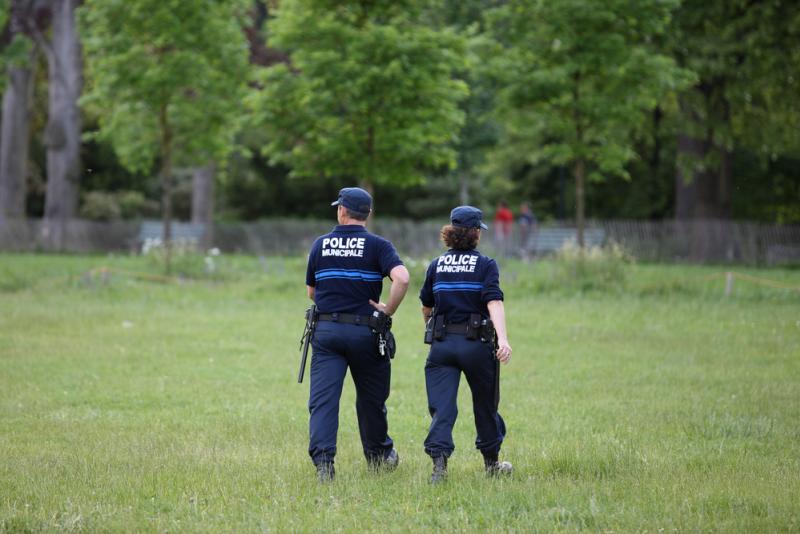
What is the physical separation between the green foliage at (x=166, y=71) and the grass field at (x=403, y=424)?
6.80 metres

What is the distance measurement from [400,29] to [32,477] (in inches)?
726

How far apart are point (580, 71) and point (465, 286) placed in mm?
17691

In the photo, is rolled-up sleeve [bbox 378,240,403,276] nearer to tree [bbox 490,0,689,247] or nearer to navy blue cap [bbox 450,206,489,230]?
navy blue cap [bbox 450,206,489,230]

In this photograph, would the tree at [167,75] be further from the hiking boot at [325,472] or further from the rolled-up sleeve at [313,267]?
the hiking boot at [325,472]

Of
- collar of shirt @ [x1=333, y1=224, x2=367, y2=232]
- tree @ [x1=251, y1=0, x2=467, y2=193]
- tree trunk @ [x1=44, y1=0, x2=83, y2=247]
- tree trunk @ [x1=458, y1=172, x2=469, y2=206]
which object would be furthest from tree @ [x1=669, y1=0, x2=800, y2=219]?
collar of shirt @ [x1=333, y1=224, x2=367, y2=232]

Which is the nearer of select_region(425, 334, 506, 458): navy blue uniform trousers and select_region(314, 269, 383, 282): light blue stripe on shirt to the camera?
select_region(425, 334, 506, 458): navy blue uniform trousers

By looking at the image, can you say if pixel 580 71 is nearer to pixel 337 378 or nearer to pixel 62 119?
pixel 337 378

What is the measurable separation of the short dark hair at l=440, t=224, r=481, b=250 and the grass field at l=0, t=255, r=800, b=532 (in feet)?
5.37

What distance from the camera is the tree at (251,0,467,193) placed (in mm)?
23219

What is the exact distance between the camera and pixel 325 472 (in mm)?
7301

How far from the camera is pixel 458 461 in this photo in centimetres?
834

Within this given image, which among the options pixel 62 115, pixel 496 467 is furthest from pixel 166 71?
pixel 496 467

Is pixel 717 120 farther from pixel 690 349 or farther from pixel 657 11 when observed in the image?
pixel 690 349

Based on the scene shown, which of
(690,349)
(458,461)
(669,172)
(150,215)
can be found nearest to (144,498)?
(458,461)
